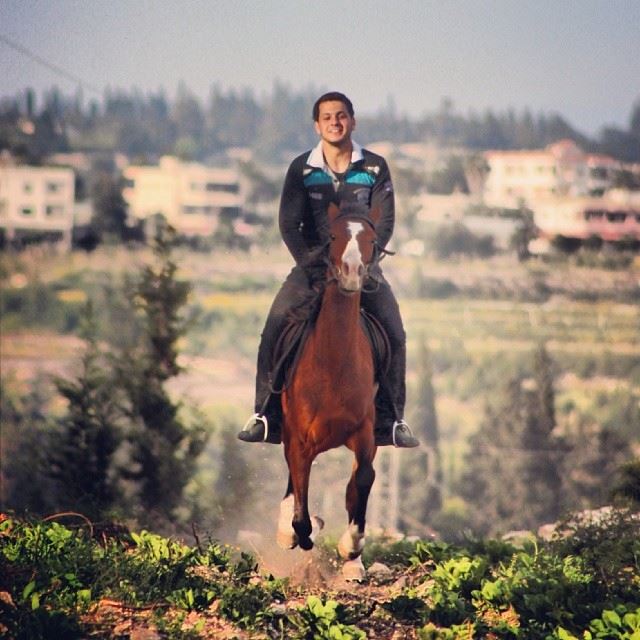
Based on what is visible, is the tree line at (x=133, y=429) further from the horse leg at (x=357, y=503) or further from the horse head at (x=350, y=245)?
the horse head at (x=350, y=245)

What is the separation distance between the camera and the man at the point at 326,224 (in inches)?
465

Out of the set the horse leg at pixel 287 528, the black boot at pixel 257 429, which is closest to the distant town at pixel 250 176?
the black boot at pixel 257 429

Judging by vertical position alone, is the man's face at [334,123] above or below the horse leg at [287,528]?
above

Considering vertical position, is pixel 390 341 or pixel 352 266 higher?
pixel 352 266

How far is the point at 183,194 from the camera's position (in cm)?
3728

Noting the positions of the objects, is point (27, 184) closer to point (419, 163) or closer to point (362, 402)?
point (419, 163)

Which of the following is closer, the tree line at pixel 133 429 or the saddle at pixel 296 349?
the saddle at pixel 296 349

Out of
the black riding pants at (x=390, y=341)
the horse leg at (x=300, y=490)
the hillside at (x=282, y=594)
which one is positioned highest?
the black riding pants at (x=390, y=341)

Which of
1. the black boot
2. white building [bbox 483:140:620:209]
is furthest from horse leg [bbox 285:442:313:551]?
white building [bbox 483:140:620:209]

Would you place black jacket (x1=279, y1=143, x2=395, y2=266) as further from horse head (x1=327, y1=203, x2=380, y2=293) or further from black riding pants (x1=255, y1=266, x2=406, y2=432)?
horse head (x1=327, y1=203, x2=380, y2=293)

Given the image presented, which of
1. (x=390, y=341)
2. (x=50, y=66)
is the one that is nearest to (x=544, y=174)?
(x=50, y=66)

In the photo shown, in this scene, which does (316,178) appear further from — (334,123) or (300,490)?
(300,490)

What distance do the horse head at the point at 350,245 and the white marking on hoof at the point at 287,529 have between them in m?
2.18

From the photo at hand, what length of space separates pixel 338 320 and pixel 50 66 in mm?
14489
